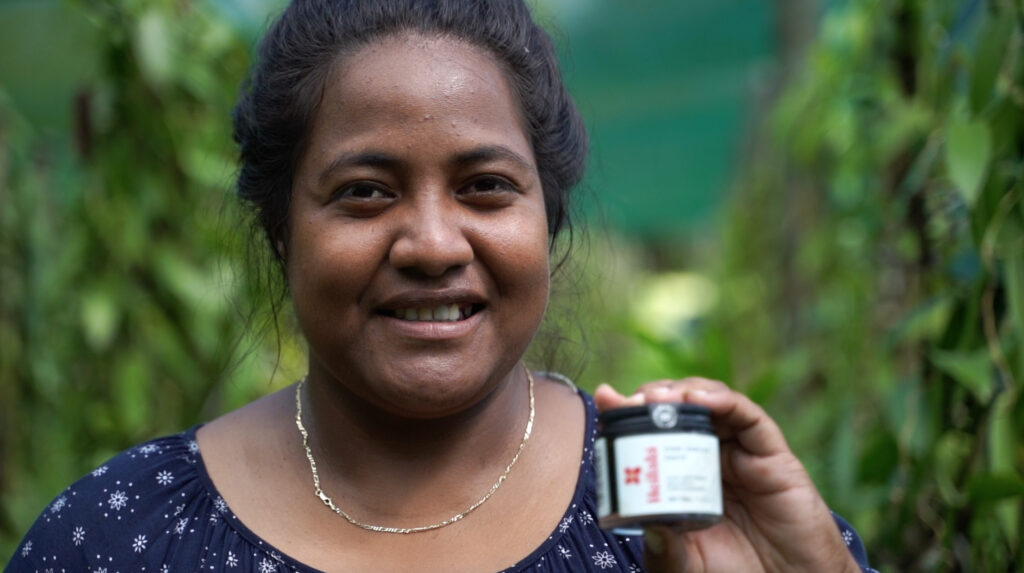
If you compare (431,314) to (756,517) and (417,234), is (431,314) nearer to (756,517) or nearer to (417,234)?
(417,234)

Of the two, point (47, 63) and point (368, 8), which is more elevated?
point (47, 63)

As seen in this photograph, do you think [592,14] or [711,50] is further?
[711,50]

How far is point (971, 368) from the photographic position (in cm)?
216

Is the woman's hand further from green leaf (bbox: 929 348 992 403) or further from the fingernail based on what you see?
green leaf (bbox: 929 348 992 403)

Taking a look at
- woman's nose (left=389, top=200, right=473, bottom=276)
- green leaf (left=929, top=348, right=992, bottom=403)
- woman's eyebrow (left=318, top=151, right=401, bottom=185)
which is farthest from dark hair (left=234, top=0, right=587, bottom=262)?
green leaf (left=929, top=348, right=992, bottom=403)

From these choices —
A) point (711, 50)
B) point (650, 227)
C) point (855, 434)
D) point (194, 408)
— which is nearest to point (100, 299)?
point (194, 408)

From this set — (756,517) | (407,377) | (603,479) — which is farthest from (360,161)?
(756,517)

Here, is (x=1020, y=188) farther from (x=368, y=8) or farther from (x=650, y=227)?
(x=650, y=227)

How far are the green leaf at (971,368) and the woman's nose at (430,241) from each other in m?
1.00

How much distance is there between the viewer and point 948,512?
7.60 feet

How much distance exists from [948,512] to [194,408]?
190 cm

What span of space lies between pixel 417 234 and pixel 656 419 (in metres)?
0.48

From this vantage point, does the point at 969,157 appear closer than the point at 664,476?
No

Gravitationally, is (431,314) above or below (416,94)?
below
